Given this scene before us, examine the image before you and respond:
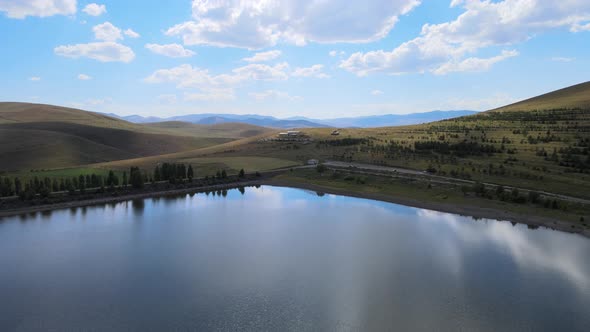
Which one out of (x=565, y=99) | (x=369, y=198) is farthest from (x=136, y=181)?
(x=565, y=99)

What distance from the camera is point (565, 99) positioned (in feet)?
413

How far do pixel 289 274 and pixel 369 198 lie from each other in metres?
34.2

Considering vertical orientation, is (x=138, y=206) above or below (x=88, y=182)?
below

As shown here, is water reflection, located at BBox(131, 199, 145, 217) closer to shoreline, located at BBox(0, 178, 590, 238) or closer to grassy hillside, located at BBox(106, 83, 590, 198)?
shoreline, located at BBox(0, 178, 590, 238)

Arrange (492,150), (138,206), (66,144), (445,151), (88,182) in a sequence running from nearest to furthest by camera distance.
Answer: (138,206) < (88,182) < (492,150) < (445,151) < (66,144)

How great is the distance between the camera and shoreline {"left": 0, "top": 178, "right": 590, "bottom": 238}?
43.6 metres

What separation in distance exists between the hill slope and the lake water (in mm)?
90981

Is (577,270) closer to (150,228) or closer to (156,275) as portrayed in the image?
(156,275)

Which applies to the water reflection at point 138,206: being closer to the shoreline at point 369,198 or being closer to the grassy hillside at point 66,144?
the shoreline at point 369,198

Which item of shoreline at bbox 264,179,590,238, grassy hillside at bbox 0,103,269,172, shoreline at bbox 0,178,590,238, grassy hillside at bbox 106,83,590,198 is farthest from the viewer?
grassy hillside at bbox 0,103,269,172

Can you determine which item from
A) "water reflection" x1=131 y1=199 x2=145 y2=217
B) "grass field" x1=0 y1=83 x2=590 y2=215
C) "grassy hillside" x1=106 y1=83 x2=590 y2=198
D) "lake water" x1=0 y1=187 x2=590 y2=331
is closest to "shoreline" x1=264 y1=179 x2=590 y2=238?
"lake water" x1=0 y1=187 x2=590 y2=331

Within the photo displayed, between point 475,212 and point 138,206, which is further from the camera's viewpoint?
point 138,206

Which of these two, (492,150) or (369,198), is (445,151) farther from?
(369,198)

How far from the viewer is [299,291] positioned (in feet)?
88.3
